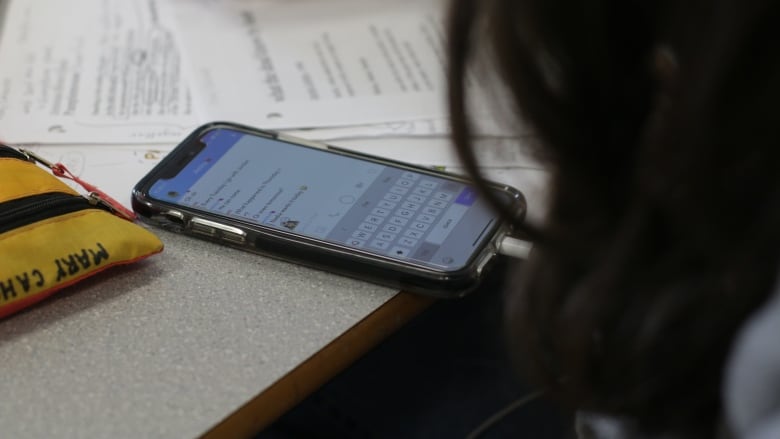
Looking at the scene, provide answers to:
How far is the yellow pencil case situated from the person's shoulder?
334mm

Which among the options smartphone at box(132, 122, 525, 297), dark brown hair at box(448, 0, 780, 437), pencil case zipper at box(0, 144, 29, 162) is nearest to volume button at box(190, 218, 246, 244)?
smartphone at box(132, 122, 525, 297)

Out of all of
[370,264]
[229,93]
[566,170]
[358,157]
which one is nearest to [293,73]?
[229,93]

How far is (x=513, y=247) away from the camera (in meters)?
0.55

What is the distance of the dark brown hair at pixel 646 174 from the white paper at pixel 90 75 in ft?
1.26

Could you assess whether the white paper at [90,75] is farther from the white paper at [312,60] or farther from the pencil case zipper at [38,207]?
the pencil case zipper at [38,207]

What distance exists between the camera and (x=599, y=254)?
35cm

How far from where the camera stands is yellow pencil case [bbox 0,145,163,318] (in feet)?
1.62

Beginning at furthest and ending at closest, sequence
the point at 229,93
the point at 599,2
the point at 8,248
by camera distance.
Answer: the point at 229,93, the point at 8,248, the point at 599,2

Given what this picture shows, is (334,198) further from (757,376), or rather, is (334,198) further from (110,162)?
(757,376)

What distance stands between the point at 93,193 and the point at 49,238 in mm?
64

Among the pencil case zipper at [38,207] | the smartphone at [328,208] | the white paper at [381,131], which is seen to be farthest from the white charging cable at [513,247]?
the pencil case zipper at [38,207]

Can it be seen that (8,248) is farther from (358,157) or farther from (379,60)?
(379,60)

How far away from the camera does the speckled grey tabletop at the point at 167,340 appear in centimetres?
45

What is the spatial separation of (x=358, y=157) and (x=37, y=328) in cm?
22
